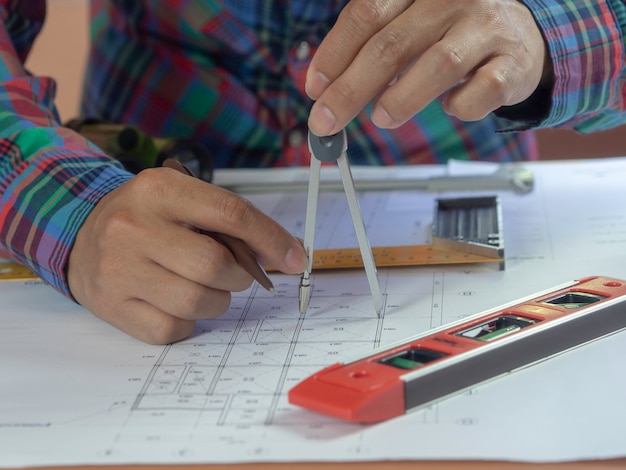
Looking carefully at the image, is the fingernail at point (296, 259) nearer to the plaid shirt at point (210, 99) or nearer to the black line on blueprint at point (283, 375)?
the black line on blueprint at point (283, 375)

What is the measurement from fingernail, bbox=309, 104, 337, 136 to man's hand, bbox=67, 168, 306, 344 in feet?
0.28

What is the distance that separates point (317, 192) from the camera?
2.72 ft

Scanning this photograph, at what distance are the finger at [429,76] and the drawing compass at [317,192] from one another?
0.15ft

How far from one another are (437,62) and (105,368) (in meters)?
0.38

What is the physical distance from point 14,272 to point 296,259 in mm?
370

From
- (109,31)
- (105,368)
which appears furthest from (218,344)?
(109,31)

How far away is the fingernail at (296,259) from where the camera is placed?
0.82 m

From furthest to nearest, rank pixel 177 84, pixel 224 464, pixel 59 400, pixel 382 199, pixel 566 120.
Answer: pixel 177 84 < pixel 382 199 < pixel 566 120 < pixel 59 400 < pixel 224 464

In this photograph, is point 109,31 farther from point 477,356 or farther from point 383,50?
point 477,356

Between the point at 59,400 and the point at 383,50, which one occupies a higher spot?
the point at 383,50

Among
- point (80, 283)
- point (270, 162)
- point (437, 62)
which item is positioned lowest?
point (270, 162)

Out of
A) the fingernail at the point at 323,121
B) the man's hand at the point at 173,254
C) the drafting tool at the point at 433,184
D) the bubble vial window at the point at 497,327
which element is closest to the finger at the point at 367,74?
the fingernail at the point at 323,121

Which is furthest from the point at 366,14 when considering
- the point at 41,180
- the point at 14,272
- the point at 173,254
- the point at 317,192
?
the point at 14,272

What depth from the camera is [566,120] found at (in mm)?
1056
